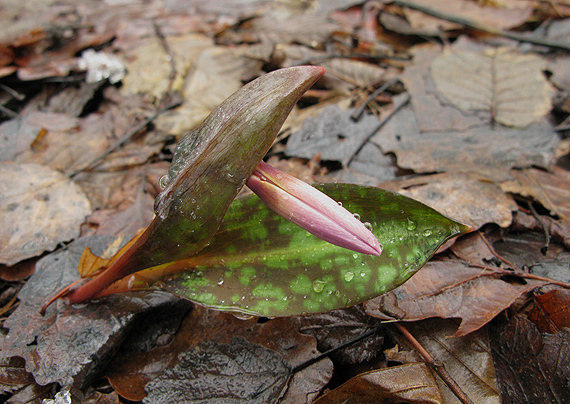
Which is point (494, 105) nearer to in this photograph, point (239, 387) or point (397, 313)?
point (397, 313)

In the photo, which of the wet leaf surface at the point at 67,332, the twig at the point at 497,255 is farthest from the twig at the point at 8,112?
the twig at the point at 497,255

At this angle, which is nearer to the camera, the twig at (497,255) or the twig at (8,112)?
the twig at (497,255)

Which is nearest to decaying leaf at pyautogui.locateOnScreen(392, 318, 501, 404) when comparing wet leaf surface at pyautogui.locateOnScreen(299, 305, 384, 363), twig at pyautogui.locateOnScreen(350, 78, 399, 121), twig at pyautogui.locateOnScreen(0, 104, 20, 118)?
wet leaf surface at pyautogui.locateOnScreen(299, 305, 384, 363)

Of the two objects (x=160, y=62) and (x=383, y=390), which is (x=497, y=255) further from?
(x=160, y=62)

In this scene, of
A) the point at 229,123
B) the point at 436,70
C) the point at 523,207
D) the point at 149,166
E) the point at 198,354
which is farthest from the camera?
the point at 436,70

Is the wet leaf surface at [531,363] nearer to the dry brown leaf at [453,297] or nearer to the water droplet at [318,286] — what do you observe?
the dry brown leaf at [453,297]

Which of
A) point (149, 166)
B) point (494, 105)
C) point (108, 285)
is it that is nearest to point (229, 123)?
point (108, 285)

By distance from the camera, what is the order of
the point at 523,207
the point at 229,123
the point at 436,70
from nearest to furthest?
the point at 229,123 < the point at 523,207 < the point at 436,70

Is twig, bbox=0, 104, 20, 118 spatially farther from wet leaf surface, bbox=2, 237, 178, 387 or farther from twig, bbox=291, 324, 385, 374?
twig, bbox=291, 324, 385, 374
